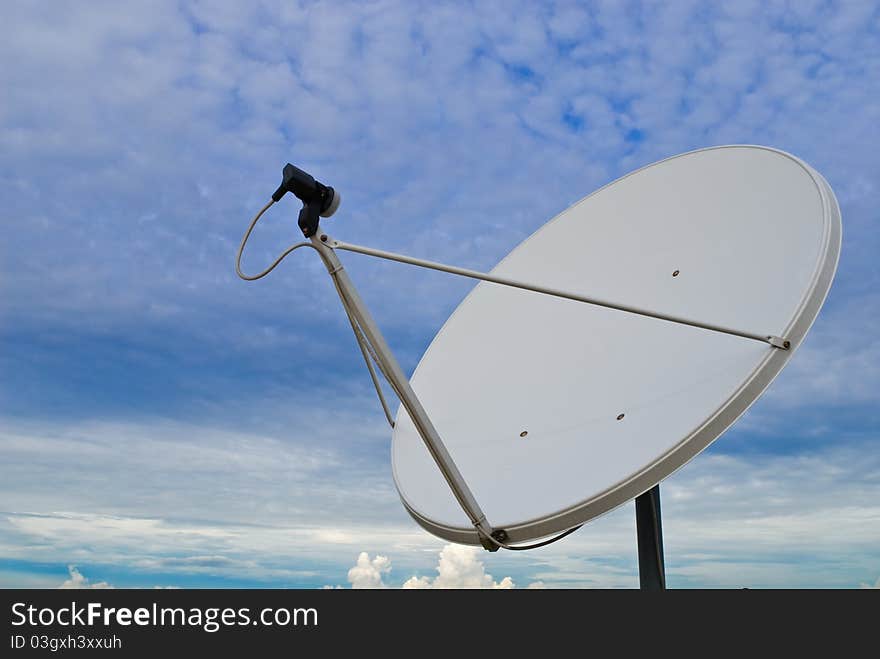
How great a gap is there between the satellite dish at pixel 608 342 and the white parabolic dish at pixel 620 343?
15 millimetres

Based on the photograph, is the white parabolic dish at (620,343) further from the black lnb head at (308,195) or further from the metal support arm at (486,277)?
the black lnb head at (308,195)

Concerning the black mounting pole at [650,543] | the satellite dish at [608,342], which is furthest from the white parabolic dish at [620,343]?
the black mounting pole at [650,543]

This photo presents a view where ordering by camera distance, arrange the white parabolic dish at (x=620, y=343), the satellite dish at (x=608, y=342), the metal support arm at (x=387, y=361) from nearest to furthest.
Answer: the metal support arm at (x=387, y=361) → the satellite dish at (x=608, y=342) → the white parabolic dish at (x=620, y=343)

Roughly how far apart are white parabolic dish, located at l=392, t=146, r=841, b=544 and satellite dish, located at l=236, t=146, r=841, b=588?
0.6 inches

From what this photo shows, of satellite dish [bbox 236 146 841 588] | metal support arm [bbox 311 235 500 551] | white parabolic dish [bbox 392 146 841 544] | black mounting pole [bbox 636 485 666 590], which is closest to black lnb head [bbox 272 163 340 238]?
satellite dish [bbox 236 146 841 588]

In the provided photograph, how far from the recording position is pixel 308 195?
5.26m

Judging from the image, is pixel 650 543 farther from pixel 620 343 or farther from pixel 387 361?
pixel 387 361

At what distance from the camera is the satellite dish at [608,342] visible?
5.51 metres

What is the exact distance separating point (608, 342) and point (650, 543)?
5.59 feet

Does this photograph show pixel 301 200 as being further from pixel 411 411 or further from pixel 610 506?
pixel 610 506
